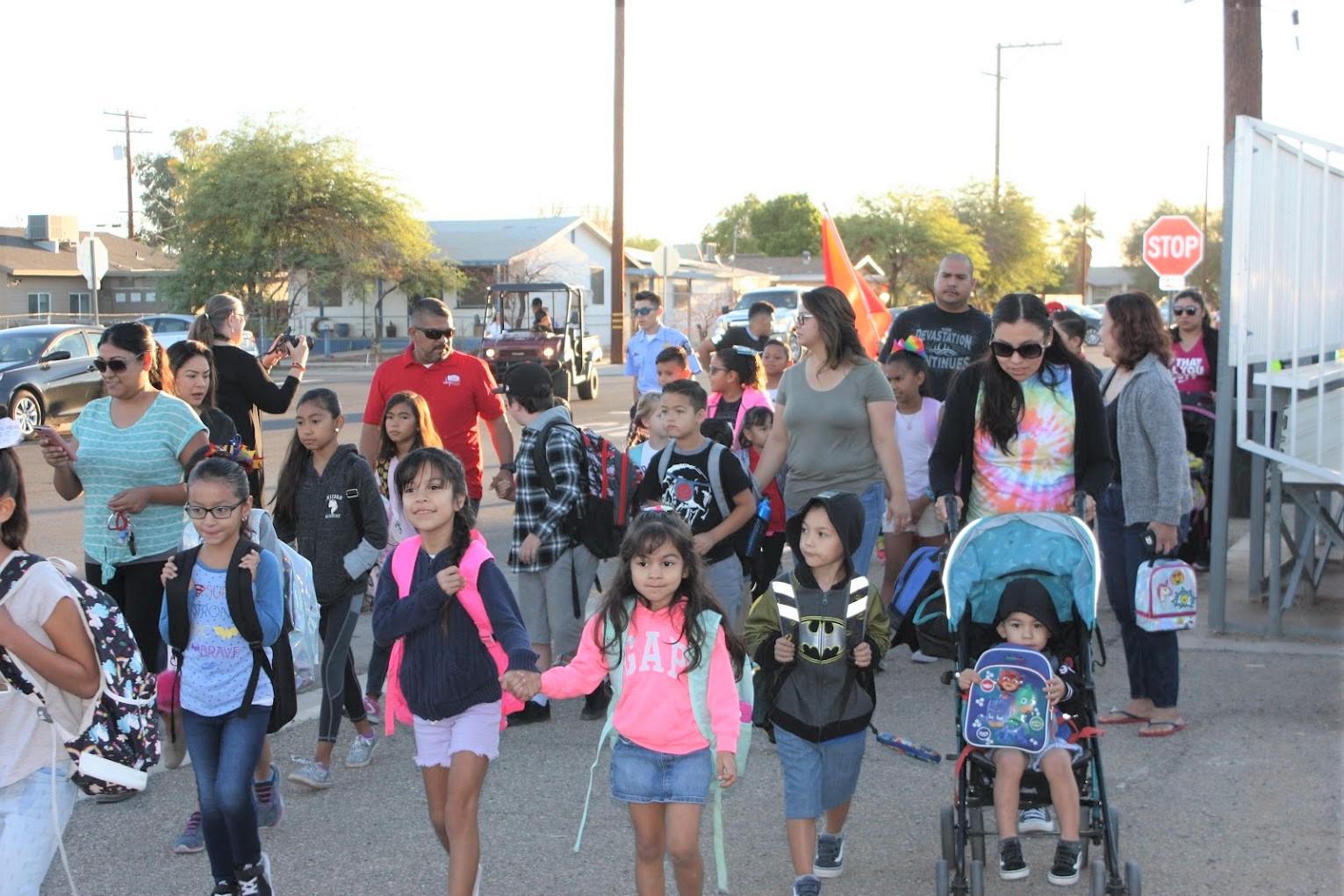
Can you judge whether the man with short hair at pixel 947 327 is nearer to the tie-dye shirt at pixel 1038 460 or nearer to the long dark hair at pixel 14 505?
the tie-dye shirt at pixel 1038 460

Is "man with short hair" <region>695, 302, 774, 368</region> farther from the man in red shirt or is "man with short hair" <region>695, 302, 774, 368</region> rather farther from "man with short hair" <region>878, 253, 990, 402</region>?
the man in red shirt

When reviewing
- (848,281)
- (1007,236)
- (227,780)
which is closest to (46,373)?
(848,281)

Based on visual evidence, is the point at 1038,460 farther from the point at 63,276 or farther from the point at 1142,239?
the point at 1142,239

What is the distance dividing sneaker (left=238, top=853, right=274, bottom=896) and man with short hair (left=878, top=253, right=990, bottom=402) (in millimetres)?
5322

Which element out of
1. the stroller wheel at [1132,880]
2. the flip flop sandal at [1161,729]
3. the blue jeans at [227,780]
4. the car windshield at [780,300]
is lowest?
the flip flop sandal at [1161,729]

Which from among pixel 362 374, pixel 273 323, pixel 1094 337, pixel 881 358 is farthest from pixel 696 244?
pixel 881 358

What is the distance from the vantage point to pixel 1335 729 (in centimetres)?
609

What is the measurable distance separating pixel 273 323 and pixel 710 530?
37867 millimetres

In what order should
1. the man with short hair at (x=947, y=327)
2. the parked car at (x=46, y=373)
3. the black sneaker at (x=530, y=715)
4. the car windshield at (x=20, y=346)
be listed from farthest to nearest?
the car windshield at (x=20, y=346), the parked car at (x=46, y=373), the man with short hair at (x=947, y=327), the black sneaker at (x=530, y=715)

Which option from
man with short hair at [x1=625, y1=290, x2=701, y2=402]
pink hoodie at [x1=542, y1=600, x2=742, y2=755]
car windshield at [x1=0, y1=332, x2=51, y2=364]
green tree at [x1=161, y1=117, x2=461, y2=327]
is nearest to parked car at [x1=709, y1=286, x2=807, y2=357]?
green tree at [x1=161, y1=117, x2=461, y2=327]

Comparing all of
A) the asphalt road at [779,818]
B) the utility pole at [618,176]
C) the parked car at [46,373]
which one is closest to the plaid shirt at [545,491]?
the asphalt road at [779,818]

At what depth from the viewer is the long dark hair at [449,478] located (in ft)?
13.9

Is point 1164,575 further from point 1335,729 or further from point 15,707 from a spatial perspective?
point 15,707

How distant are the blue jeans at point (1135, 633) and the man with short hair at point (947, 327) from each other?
7.31 feet
